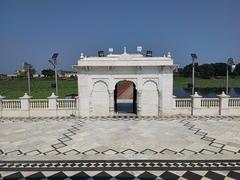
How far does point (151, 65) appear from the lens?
1567 cm

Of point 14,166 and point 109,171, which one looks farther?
point 14,166

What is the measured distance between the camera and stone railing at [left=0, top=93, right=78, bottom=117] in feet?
53.1

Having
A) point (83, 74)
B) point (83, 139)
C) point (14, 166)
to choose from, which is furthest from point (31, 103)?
point (14, 166)

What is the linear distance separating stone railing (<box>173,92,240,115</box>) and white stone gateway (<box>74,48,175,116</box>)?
1.05 m

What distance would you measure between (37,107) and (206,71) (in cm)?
8151

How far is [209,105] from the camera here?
1623 centimetres

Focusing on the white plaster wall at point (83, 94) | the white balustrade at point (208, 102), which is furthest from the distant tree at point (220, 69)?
the white plaster wall at point (83, 94)

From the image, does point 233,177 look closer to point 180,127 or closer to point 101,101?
point 180,127

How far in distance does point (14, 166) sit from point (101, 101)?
9049 mm

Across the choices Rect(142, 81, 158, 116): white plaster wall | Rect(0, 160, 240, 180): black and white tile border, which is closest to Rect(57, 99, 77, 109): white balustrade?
Rect(142, 81, 158, 116): white plaster wall

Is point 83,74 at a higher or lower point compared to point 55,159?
higher

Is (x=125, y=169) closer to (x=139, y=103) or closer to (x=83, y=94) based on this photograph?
(x=139, y=103)

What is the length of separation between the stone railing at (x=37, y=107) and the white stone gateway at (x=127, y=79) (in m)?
1.05

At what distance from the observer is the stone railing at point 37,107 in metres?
16.2
